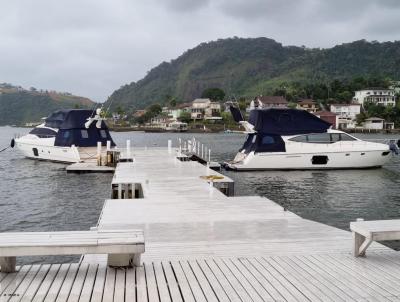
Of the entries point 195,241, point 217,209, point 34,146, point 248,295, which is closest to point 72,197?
point 217,209

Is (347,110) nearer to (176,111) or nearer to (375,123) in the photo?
(375,123)

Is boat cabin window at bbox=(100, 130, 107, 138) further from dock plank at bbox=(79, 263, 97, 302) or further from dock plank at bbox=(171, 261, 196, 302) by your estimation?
dock plank at bbox=(79, 263, 97, 302)

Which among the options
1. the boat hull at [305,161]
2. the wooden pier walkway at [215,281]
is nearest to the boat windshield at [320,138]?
the boat hull at [305,161]

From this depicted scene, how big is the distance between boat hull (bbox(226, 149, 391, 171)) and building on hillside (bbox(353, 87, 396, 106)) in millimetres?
114581

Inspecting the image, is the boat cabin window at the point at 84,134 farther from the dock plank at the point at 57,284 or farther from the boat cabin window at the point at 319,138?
the dock plank at the point at 57,284

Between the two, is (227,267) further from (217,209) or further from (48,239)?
(217,209)

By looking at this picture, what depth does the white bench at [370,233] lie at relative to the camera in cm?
699

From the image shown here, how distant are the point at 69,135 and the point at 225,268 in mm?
29966

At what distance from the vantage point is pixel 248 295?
5887 mm

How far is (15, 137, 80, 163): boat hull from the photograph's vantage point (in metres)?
34.8

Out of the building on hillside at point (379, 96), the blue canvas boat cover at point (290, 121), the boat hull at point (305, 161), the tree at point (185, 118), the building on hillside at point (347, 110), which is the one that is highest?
the building on hillside at point (379, 96)

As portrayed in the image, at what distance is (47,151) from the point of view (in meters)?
36.8

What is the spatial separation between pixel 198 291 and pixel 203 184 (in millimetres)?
11395

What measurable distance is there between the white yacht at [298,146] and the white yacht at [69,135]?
1154 centimetres
